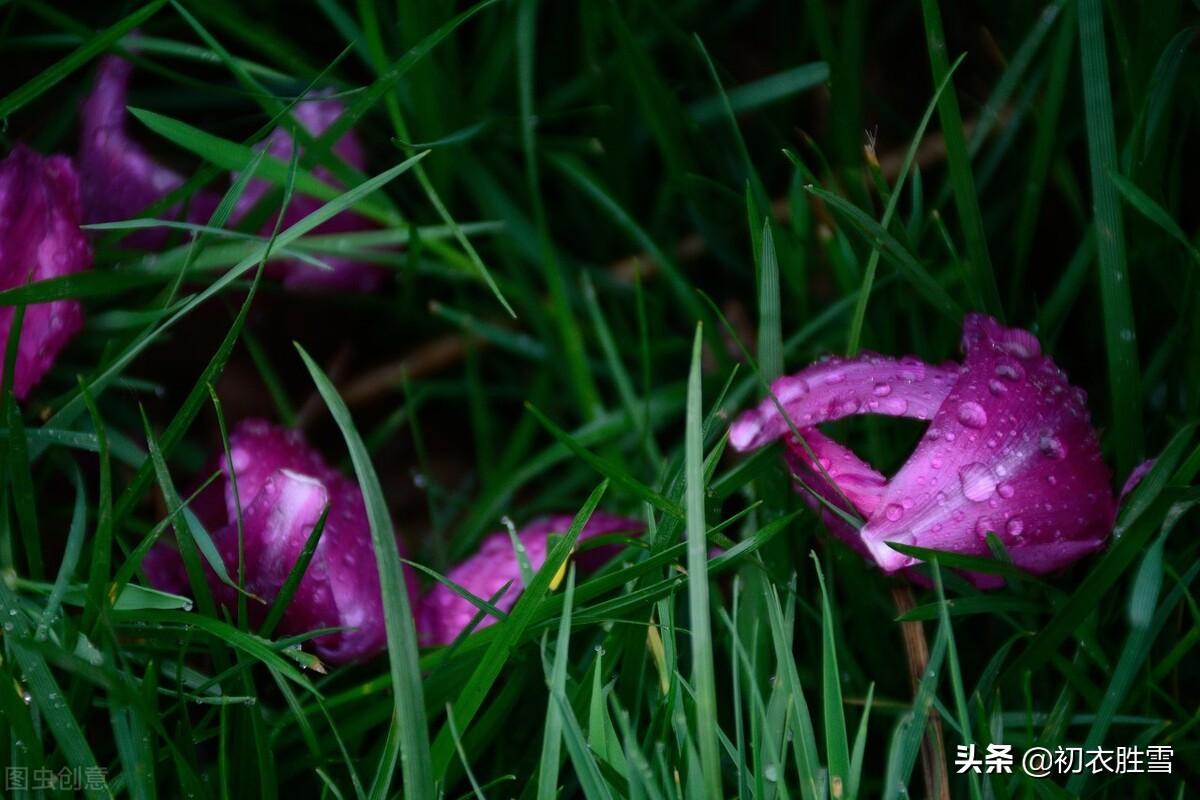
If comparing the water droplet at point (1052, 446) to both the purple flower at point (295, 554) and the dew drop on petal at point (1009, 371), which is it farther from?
the purple flower at point (295, 554)

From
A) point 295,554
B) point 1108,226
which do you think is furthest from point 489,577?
point 1108,226

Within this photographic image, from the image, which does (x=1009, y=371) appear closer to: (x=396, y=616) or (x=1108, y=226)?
(x=1108, y=226)

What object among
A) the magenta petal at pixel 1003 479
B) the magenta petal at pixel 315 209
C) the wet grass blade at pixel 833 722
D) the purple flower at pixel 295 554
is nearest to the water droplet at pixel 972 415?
the magenta petal at pixel 1003 479

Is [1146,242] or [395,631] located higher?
[1146,242]

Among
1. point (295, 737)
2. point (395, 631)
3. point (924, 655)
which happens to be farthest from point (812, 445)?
point (295, 737)

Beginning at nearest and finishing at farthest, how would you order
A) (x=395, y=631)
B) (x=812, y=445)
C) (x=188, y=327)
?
1. (x=395, y=631)
2. (x=812, y=445)
3. (x=188, y=327)

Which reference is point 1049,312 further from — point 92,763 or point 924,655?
point 92,763

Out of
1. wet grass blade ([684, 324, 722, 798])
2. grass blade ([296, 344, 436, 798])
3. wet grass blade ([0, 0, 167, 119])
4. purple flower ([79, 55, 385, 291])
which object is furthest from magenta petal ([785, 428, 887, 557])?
wet grass blade ([0, 0, 167, 119])
